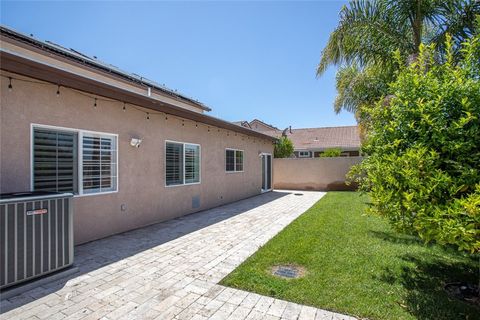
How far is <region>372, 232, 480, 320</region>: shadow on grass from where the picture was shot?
329 centimetres

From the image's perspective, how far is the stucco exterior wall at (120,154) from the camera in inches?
185

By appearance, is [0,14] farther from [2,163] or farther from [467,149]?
[467,149]

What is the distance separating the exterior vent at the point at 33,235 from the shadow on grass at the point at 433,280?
5.33m

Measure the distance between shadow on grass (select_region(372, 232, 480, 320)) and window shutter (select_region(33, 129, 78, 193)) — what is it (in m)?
6.63

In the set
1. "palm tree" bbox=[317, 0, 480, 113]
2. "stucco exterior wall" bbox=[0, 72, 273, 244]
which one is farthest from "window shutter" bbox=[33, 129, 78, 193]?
"palm tree" bbox=[317, 0, 480, 113]

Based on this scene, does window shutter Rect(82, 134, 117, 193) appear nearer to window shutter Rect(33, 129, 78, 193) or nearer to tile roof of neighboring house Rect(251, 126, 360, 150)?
window shutter Rect(33, 129, 78, 193)

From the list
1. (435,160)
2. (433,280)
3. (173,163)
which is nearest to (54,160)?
(173,163)

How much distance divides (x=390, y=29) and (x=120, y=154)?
357 inches

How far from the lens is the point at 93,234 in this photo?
6090mm

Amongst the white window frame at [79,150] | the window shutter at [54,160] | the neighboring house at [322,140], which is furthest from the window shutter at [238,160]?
the neighboring house at [322,140]

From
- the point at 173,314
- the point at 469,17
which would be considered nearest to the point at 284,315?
the point at 173,314

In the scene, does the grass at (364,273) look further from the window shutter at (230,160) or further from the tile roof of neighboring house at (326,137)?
the tile roof of neighboring house at (326,137)

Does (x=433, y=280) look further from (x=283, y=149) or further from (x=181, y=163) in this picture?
(x=283, y=149)

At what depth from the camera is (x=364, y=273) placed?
443 cm
